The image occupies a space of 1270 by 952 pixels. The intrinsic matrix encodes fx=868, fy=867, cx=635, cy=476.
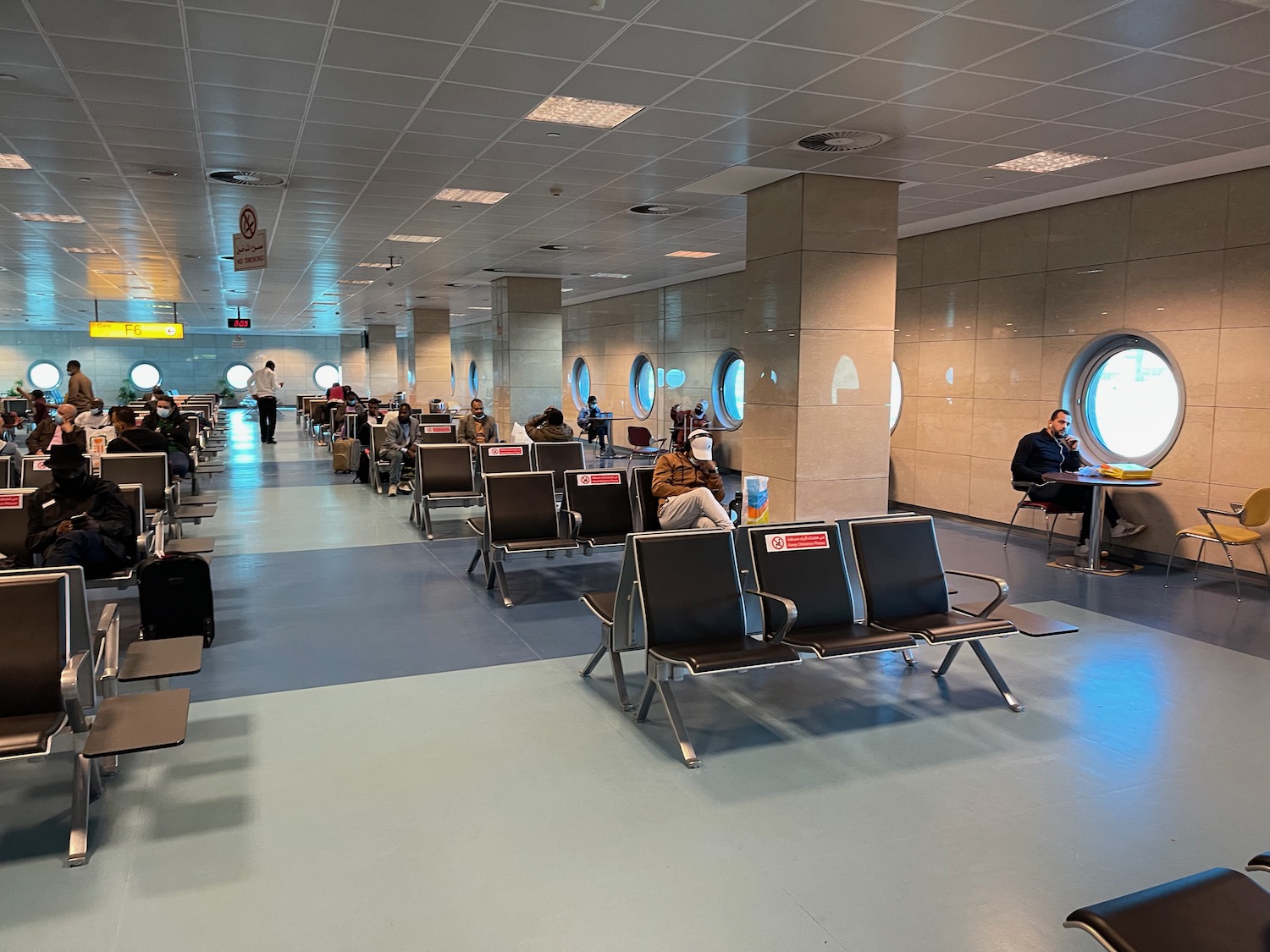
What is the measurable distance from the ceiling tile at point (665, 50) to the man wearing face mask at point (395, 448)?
8.04 metres

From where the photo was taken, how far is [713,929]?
2740 mm

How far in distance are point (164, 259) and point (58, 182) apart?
6.68m

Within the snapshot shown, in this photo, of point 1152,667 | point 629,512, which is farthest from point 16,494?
point 1152,667

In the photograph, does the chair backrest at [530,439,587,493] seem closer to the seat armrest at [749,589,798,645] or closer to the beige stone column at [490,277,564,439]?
the seat armrest at [749,589,798,645]

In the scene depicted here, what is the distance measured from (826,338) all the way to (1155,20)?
12.8 feet

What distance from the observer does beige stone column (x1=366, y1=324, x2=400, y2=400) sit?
31484mm

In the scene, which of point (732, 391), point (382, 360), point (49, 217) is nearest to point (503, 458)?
point (49, 217)

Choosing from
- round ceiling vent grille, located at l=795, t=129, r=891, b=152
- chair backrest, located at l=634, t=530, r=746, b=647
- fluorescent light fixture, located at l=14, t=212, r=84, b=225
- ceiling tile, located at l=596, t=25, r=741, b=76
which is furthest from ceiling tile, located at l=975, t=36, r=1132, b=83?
fluorescent light fixture, located at l=14, t=212, r=84, b=225

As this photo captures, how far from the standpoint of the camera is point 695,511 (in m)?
6.70

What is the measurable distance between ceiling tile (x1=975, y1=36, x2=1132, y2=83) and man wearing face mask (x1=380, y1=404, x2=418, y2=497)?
Answer: 9.12m

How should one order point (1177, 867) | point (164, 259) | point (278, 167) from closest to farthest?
point (1177, 867), point (278, 167), point (164, 259)

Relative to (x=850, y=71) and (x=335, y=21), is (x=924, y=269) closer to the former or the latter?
(x=850, y=71)

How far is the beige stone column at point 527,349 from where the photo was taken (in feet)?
53.0

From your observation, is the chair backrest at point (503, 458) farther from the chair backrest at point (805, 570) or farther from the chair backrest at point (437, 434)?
the chair backrest at point (805, 570)
